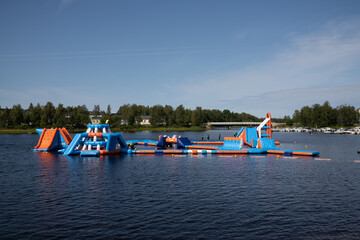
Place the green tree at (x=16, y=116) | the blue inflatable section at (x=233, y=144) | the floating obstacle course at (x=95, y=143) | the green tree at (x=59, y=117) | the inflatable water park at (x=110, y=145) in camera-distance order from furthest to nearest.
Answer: the green tree at (x=59, y=117) < the green tree at (x=16, y=116) < the blue inflatable section at (x=233, y=144) < the inflatable water park at (x=110, y=145) < the floating obstacle course at (x=95, y=143)

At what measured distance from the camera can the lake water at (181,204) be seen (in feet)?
59.1

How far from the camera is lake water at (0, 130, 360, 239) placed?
59.1ft

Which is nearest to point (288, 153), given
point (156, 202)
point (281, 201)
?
point (281, 201)

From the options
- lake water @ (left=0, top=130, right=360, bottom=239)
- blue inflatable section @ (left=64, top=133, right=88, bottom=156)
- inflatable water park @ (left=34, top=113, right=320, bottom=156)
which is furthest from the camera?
blue inflatable section @ (left=64, top=133, right=88, bottom=156)

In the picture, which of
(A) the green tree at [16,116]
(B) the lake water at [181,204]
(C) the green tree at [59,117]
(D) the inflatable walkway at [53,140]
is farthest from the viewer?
(C) the green tree at [59,117]

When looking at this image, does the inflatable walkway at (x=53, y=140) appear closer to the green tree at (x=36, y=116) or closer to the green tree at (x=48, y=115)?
the green tree at (x=48, y=115)

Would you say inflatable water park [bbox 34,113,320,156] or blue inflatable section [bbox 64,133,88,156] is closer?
inflatable water park [bbox 34,113,320,156]

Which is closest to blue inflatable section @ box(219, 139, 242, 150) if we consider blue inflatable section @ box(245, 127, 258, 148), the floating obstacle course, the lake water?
blue inflatable section @ box(245, 127, 258, 148)

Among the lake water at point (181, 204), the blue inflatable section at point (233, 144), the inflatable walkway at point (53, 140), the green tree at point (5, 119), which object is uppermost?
the green tree at point (5, 119)

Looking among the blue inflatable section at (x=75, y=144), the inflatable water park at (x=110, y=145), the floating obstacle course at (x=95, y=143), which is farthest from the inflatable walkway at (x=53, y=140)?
the blue inflatable section at (x=75, y=144)

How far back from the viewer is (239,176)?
35.6 metres

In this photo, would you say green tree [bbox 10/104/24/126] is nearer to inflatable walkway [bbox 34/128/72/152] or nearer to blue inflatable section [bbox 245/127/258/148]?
inflatable walkway [bbox 34/128/72/152]

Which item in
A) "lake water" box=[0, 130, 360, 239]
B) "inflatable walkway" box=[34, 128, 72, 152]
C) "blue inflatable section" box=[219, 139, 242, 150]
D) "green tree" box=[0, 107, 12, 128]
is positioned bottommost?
"lake water" box=[0, 130, 360, 239]

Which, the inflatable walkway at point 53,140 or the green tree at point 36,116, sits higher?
the green tree at point 36,116
